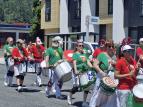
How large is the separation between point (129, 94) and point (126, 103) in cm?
17

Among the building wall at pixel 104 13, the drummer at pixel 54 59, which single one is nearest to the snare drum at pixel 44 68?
the drummer at pixel 54 59

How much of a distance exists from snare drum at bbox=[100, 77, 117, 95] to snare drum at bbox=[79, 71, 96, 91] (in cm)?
148

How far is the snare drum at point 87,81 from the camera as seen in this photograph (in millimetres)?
7590

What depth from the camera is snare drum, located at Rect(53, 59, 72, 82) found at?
9055 mm

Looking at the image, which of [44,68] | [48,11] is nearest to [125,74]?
[44,68]

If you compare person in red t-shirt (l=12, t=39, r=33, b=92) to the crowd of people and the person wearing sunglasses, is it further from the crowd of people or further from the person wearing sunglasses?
the person wearing sunglasses

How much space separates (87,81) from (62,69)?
1.64m

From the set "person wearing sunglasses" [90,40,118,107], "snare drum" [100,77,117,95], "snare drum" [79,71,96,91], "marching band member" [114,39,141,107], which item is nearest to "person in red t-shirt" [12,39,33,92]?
"snare drum" [79,71,96,91]

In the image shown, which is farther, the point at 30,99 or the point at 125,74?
the point at 30,99

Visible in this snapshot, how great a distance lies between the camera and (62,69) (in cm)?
910

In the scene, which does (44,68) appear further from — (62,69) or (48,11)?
(48,11)

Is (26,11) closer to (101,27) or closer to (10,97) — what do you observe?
(101,27)

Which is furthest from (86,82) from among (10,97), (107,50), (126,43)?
(10,97)

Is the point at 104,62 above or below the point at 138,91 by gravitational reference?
Result: above
